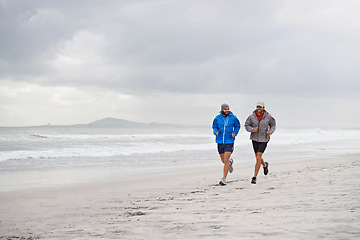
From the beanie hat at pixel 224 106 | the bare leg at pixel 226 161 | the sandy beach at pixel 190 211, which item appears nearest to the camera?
the sandy beach at pixel 190 211

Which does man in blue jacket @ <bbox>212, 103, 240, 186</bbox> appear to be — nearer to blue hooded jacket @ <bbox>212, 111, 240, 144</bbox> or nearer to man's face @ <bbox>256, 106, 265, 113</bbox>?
blue hooded jacket @ <bbox>212, 111, 240, 144</bbox>

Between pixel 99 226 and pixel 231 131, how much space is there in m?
4.70

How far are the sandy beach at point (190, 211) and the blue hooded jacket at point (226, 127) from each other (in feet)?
3.71

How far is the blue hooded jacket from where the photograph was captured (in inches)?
353

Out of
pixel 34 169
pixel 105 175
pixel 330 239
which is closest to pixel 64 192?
pixel 105 175

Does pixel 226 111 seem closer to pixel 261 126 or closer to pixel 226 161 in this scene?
pixel 261 126

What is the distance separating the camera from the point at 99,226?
5098 mm

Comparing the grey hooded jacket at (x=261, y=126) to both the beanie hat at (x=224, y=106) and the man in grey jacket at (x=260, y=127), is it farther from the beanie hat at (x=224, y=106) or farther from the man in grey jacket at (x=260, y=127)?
the beanie hat at (x=224, y=106)

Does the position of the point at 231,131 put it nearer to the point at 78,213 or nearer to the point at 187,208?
the point at 187,208

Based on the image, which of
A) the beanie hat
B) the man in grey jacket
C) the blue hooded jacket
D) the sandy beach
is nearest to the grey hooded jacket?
the man in grey jacket

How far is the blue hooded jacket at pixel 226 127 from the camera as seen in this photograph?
29.5 ft

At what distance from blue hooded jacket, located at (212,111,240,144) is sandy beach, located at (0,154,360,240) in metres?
1.13

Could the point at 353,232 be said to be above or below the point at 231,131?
below

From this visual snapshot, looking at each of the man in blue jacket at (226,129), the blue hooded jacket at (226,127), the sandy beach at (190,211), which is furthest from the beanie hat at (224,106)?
the sandy beach at (190,211)
